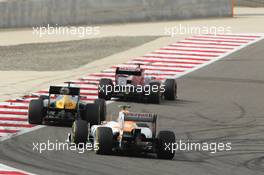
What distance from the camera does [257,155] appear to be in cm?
2714

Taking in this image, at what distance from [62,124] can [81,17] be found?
2339 centimetres

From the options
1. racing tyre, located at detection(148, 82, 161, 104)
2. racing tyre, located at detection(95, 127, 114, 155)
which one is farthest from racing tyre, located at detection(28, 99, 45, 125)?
racing tyre, located at detection(148, 82, 161, 104)

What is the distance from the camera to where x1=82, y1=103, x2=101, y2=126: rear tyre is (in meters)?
30.0

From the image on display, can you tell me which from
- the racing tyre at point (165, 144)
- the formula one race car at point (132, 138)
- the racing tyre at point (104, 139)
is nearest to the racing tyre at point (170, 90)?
the formula one race car at point (132, 138)

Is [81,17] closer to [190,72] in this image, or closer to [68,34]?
[68,34]

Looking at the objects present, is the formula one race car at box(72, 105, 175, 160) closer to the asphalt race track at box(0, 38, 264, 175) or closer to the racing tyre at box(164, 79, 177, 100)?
the asphalt race track at box(0, 38, 264, 175)

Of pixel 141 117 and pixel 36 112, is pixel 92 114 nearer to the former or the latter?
pixel 36 112

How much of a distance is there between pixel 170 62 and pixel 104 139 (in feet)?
65.0

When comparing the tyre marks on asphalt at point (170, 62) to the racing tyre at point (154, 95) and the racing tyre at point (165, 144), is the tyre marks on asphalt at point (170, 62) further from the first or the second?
the racing tyre at point (165, 144)

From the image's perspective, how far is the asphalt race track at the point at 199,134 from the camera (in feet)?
82.4

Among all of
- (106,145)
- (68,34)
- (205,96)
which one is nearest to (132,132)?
(106,145)

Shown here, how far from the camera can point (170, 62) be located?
1778 inches

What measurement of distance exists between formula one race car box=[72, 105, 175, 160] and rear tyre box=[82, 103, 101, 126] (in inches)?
141

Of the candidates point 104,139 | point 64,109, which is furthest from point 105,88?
point 104,139
